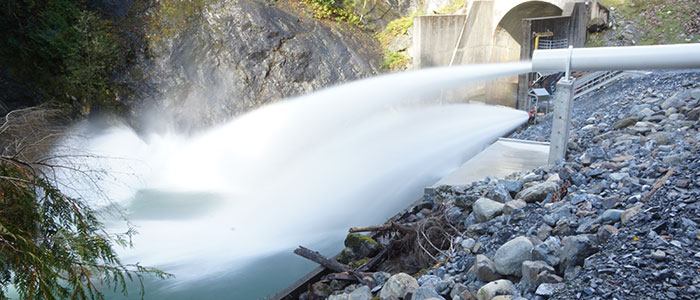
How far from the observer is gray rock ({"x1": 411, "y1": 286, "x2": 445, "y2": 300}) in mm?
4160

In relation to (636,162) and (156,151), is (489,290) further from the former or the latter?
(156,151)

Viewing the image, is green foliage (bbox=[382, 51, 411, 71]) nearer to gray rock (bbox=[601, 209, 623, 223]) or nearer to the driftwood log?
the driftwood log

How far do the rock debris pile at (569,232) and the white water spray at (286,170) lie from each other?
96.4 inches

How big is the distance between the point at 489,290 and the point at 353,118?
1009 cm

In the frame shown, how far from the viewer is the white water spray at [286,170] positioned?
8.75 metres

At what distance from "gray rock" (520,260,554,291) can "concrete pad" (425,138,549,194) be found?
11.3ft

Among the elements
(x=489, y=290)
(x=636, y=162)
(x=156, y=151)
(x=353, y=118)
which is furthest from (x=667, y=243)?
(x=156, y=151)

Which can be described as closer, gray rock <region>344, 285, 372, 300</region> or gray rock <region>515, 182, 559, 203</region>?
gray rock <region>344, 285, 372, 300</region>

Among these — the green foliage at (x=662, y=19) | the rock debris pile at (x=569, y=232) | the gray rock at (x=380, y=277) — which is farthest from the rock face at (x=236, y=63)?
the gray rock at (x=380, y=277)

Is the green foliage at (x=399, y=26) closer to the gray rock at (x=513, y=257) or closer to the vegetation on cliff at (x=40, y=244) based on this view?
the gray rock at (x=513, y=257)

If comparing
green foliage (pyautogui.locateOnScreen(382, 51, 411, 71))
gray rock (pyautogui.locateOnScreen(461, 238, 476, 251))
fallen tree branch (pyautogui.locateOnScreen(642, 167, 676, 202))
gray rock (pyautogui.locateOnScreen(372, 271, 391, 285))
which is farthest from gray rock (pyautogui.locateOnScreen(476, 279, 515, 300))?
green foliage (pyautogui.locateOnScreen(382, 51, 411, 71))

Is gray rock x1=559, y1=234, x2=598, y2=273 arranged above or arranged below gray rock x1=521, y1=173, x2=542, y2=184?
below

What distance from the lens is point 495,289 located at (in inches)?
150

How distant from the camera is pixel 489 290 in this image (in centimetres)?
383
